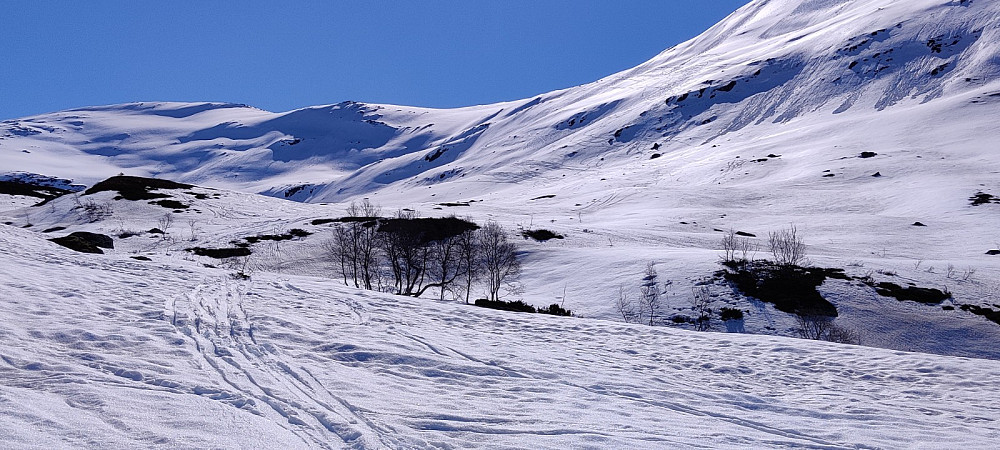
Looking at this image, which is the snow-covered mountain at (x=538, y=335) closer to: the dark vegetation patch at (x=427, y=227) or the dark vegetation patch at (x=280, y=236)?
the dark vegetation patch at (x=280, y=236)

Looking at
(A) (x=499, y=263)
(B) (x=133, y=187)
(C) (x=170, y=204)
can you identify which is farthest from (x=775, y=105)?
(B) (x=133, y=187)

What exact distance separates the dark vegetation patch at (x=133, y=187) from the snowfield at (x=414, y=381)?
4901cm

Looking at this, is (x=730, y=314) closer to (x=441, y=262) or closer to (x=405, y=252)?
(x=405, y=252)

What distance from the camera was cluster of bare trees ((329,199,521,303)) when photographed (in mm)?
35188

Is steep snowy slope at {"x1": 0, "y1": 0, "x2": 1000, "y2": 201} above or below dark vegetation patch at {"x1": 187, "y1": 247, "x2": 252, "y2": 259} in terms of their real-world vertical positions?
above

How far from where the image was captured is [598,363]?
1325 cm

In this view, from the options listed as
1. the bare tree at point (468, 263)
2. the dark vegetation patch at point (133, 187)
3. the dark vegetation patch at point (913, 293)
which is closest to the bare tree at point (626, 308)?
the bare tree at point (468, 263)

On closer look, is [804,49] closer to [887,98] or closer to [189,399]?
[887,98]

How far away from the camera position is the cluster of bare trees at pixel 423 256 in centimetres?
3519

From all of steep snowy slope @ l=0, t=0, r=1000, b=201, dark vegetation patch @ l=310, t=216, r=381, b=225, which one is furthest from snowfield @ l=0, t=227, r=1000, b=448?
steep snowy slope @ l=0, t=0, r=1000, b=201

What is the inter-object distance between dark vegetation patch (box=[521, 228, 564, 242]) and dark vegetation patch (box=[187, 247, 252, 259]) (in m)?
23.1

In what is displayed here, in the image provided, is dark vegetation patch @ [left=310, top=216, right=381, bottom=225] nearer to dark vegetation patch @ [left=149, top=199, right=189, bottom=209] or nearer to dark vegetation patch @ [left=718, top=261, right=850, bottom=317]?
dark vegetation patch @ [left=149, top=199, right=189, bottom=209]

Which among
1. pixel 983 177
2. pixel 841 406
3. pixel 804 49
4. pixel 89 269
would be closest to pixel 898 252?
pixel 983 177

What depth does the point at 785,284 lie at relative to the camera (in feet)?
104
